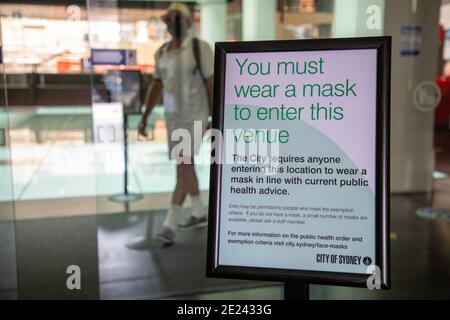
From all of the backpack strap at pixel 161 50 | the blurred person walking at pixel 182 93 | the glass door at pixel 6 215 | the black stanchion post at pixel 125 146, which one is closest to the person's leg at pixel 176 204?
the blurred person walking at pixel 182 93

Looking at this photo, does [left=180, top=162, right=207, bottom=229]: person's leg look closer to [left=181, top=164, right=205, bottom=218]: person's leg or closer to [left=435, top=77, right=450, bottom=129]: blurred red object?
[left=181, top=164, right=205, bottom=218]: person's leg

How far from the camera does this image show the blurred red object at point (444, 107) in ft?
19.6

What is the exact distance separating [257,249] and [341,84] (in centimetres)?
62

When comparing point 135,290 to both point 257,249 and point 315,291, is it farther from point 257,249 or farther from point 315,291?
point 257,249

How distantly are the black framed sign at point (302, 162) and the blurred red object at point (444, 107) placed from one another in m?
4.50

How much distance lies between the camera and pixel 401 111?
5.49 meters

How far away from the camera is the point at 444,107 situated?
6312 millimetres

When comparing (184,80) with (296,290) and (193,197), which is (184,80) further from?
(296,290)

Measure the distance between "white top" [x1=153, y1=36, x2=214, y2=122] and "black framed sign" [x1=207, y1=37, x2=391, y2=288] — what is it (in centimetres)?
195

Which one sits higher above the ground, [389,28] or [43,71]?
[389,28]

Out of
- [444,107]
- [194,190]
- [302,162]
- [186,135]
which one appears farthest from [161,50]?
[444,107]

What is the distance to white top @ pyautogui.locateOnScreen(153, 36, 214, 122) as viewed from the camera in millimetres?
3670

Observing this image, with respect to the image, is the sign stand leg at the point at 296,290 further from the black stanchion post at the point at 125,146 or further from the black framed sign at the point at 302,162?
the black stanchion post at the point at 125,146
